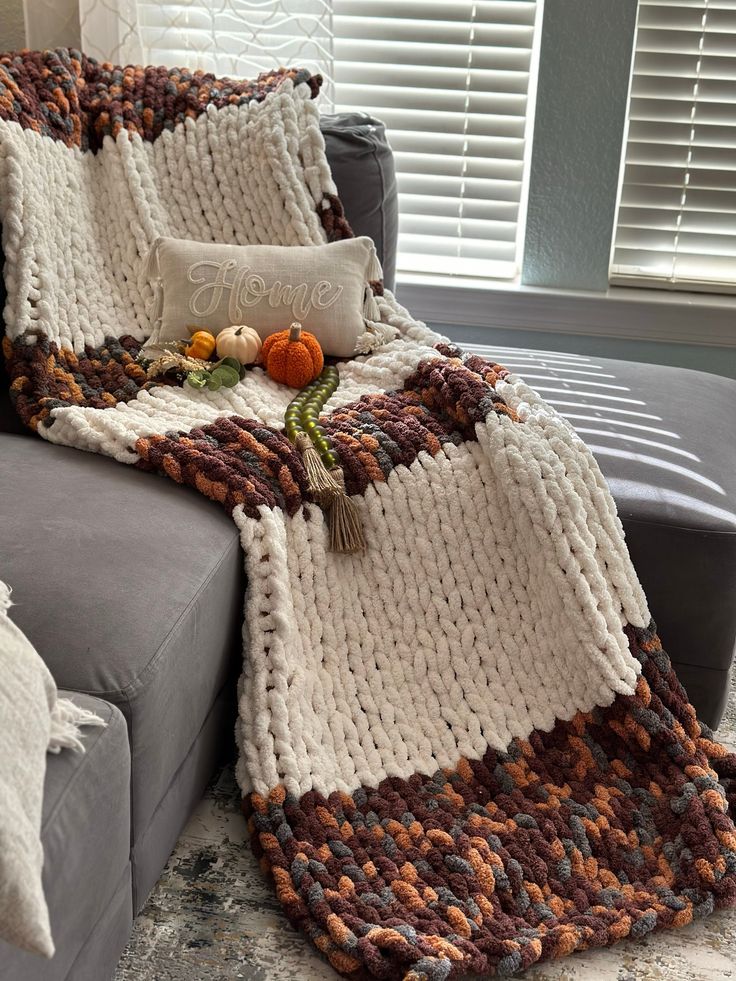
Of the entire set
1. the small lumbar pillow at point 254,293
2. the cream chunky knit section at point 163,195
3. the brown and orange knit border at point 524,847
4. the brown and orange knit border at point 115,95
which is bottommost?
the brown and orange knit border at point 524,847

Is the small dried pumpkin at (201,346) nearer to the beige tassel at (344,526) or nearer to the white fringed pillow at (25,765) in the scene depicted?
the beige tassel at (344,526)

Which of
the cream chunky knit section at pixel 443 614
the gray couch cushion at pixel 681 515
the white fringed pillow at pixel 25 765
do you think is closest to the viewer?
the white fringed pillow at pixel 25 765

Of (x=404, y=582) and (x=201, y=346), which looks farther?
(x=201, y=346)

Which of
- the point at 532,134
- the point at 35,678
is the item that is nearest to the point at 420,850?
the point at 35,678

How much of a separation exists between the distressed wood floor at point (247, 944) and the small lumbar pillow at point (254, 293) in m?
0.83

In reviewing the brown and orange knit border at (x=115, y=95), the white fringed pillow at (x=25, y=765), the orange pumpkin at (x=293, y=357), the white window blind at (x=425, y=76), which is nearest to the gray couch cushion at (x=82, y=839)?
the white fringed pillow at (x=25, y=765)

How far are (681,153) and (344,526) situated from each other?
4.56 feet

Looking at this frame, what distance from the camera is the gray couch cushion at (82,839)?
84 centimetres

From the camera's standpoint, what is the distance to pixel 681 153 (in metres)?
2.28

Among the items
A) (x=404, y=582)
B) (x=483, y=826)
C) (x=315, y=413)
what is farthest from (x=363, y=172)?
(x=483, y=826)

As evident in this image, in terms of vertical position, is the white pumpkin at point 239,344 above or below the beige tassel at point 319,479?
above

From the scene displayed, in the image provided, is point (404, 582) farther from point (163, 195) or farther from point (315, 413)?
point (163, 195)

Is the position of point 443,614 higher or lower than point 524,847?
higher

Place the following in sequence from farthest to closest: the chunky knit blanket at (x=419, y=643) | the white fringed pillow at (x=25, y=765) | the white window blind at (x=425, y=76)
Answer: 1. the white window blind at (x=425, y=76)
2. the chunky knit blanket at (x=419, y=643)
3. the white fringed pillow at (x=25, y=765)
